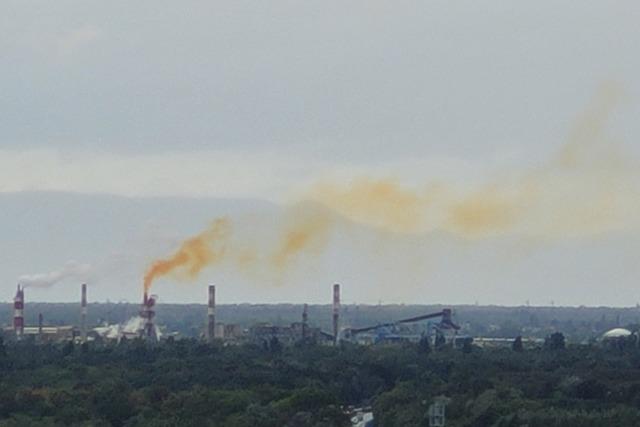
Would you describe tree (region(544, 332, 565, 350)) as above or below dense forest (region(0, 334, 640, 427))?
above

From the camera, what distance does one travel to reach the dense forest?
94.8 metres

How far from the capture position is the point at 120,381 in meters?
122

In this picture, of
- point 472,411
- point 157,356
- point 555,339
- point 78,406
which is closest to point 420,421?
point 472,411

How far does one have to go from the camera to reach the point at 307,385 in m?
119

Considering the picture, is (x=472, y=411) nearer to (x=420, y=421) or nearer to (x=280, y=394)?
(x=420, y=421)

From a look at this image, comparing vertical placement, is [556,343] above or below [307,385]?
above

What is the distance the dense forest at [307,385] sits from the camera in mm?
94812

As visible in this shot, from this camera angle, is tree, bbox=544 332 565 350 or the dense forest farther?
tree, bbox=544 332 565 350

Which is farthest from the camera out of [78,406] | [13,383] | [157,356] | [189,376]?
[157,356]

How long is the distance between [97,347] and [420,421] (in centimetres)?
9271

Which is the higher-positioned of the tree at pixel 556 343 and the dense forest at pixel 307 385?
the tree at pixel 556 343

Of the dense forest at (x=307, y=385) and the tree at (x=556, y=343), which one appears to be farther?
the tree at (x=556, y=343)

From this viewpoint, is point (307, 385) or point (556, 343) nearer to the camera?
point (307, 385)

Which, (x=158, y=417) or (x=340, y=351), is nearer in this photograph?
(x=158, y=417)
